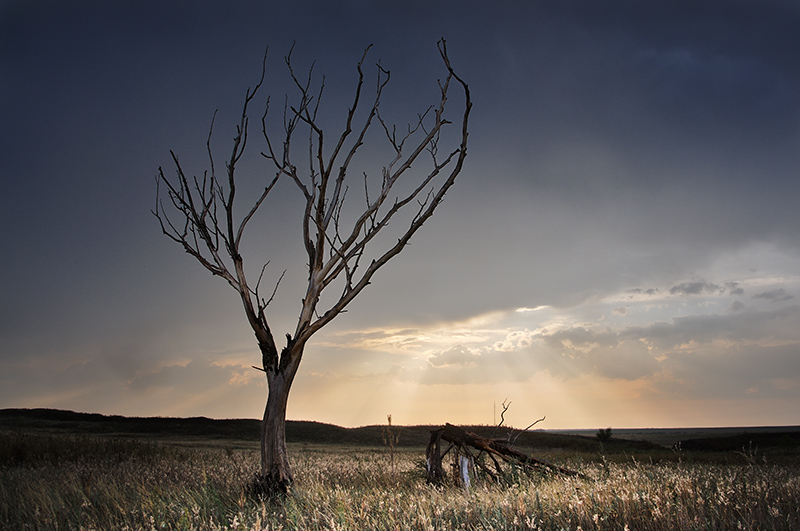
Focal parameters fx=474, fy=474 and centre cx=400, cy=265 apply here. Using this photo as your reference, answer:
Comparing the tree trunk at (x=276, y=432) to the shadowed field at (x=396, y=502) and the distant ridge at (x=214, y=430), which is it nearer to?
the shadowed field at (x=396, y=502)

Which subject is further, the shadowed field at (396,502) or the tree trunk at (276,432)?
the tree trunk at (276,432)

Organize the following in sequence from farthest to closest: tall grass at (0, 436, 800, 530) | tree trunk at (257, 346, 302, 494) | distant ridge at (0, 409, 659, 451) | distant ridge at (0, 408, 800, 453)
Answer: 1. distant ridge at (0, 409, 659, 451)
2. distant ridge at (0, 408, 800, 453)
3. tree trunk at (257, 346, 302, 494)
4. tall grass at (0, 436, 800, 530)

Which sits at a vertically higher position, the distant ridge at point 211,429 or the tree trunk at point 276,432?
the tree trunk at point 276,432

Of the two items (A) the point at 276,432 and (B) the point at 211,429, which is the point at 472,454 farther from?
(B) the point at 211,429

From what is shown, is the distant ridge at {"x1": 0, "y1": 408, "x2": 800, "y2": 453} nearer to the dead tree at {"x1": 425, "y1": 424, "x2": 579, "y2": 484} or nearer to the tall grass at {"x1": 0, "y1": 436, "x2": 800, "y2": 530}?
the dead tree at {"x1": 425, "y1": 424, "x2": 579, "y2": 484}

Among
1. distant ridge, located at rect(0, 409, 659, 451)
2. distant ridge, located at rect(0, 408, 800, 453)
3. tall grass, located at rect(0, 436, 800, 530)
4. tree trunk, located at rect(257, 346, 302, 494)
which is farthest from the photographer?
distant ridge, located at rect(0, 409, 659, 451)

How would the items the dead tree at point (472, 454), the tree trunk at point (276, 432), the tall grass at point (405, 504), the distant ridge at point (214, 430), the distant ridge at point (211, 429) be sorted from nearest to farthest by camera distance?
1. the tall grass at point (405, 504)
2. the tree trunk at point (276, 432)
3. the dead tree at point (472, 454)
4. the distant ridge at point (214, 430)
5. the distant ridge at point (211, 429)

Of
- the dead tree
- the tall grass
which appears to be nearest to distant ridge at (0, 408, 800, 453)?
the dead tree

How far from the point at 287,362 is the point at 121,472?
6.33 metres

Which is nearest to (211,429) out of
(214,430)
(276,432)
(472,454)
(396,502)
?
(214,430)

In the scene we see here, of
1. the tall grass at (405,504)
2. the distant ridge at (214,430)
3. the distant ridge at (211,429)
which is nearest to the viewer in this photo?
the tall grass at (405,504)

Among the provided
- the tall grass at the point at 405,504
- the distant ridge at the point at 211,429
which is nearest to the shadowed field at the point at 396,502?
the tall grass at the point at 405,504

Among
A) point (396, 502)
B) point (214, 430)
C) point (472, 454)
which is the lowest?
point (214, 430)

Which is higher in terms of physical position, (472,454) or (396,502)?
(472,454)
